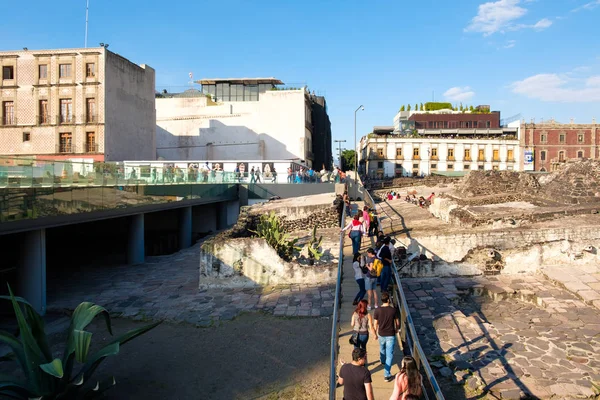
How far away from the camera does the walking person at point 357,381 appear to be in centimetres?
558

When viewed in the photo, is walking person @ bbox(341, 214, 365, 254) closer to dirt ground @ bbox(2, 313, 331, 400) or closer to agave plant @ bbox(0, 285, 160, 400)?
dirt ground @ bbox(2, 313, 331, 400)

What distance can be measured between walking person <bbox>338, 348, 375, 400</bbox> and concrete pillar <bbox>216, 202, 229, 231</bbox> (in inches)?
1045

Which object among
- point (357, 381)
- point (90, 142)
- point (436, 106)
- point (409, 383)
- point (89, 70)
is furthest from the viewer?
point (436, 106)

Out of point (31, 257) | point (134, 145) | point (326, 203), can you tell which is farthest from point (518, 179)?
point (134, 145)

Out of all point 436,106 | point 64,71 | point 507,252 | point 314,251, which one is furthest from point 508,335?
point 436,106

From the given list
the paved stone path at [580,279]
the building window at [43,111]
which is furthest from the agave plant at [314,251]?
the building window at [43,111]

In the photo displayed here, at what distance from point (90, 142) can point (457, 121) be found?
1898 inches

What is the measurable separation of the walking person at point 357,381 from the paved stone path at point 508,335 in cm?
291

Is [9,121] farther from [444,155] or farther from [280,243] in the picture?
[444,155]

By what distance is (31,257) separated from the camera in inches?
531

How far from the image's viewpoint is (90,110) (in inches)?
1399

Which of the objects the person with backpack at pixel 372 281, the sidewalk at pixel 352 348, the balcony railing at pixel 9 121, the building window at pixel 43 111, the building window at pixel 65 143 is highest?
the building window at pixel 43 111

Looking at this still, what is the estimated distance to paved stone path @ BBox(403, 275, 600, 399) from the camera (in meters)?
7.86

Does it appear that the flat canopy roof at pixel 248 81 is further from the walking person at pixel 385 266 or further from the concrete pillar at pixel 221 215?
the walking person at pixel 385 266
